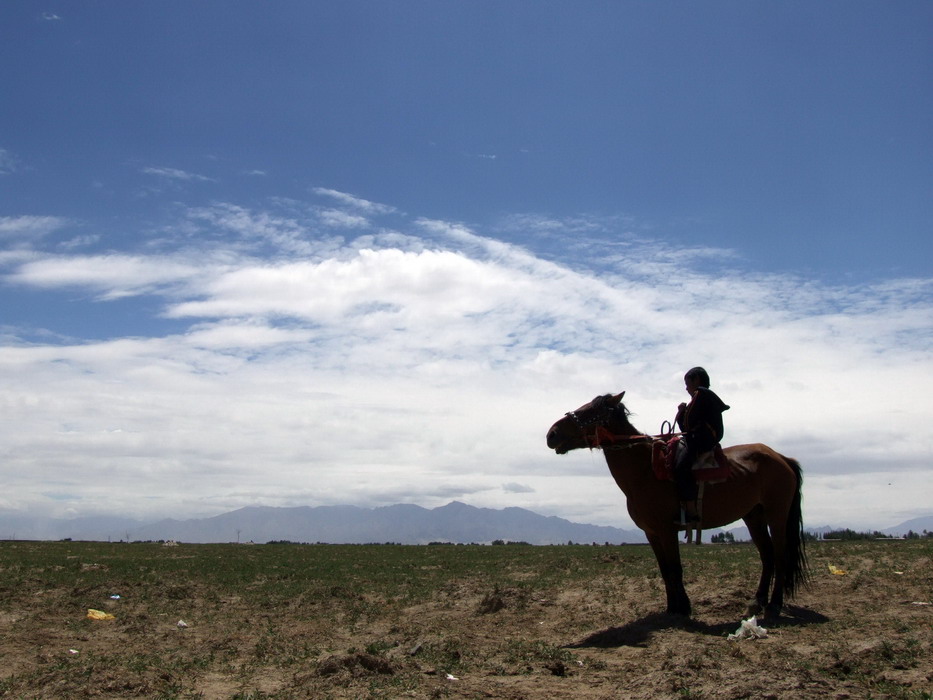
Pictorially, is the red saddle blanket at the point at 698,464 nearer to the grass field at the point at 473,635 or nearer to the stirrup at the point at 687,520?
the stirrup at the point at 687,520

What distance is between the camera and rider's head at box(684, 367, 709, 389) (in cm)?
1074

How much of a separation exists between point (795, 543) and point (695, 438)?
8.67ft

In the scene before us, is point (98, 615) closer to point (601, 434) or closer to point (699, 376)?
point (601, 434)

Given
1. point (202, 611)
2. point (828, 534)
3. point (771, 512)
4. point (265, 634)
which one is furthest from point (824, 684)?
point (828, 534)

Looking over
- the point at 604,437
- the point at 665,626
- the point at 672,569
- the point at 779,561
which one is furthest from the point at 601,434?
the point at 779,561

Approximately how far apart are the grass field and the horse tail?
450mm

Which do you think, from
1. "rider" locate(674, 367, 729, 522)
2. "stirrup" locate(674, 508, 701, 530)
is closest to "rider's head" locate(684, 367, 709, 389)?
"rider" locate(674, 367, 729, 522)

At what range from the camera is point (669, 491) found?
10.6 m

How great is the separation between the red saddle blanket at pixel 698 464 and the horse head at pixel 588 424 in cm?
52

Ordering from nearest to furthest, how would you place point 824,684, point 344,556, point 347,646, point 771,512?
point 824,684, point 347,646, point 771,512, point 344,556

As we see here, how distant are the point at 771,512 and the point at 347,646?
21.2 feet

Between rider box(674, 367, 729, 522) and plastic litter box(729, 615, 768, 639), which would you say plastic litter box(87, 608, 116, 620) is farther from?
plastic litter box(729, 615, 768, 639)

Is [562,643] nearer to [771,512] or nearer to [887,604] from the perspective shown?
[771,512]

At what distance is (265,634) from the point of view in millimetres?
11602
